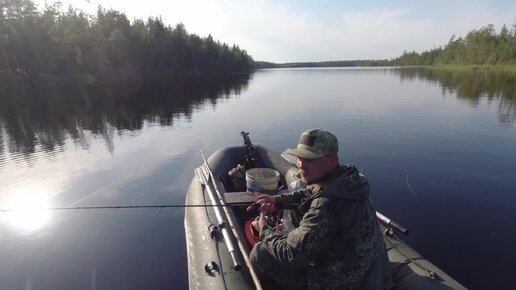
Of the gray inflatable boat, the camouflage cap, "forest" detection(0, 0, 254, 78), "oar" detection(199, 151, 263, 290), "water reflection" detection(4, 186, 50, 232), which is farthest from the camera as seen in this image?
"forest" detection(0, 0, 254, 78)

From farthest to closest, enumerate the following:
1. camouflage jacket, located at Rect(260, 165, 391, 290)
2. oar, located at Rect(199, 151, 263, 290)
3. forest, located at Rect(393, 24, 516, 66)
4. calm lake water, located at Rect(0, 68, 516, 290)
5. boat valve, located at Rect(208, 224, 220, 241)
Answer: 1. forest, located at Rect(393, 24, 516, 66)
2. calm lake water, located at Rect(0, 68, 516, 290)
3. boat valve, located at Rect(208, 224, 220, 241)
4. oar, located at Rect(199, 151, 263, 290)
5. camouflage jacket, located at Rect(260, 165, 391, 290)

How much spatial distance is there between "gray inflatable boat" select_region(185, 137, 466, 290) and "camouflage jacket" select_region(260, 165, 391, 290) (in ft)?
2.55

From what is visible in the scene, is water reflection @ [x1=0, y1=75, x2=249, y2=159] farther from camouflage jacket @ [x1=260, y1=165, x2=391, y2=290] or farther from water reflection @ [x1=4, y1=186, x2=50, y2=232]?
camouflage jacket @ [x1=260, y1=165, x2=391, y2=290]

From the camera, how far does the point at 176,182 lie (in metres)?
9.72

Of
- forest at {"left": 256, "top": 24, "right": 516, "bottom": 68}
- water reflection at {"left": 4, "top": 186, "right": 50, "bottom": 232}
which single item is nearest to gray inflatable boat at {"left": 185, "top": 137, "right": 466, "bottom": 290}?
water reflection at {"left": 4, "top": 186, "right": 50, "bottom": 232}

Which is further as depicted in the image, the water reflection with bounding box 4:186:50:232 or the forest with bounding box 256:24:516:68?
the forest with bounding box 256:24:516:68

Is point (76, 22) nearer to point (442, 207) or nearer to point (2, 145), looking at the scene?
point (2, 145)

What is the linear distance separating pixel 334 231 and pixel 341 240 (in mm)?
131

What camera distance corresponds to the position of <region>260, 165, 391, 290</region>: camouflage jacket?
7.79ft

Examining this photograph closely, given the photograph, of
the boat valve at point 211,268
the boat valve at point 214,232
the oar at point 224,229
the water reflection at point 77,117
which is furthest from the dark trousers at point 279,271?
the water reflection at point 77,117

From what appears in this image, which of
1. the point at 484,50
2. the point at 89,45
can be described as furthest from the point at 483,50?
the point at 89,45

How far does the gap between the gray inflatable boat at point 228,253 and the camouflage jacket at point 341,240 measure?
776mm

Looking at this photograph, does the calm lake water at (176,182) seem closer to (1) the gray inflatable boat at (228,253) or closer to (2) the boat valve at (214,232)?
(1) the gray inflatable boat at (228,253)

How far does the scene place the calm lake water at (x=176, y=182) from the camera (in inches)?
233
